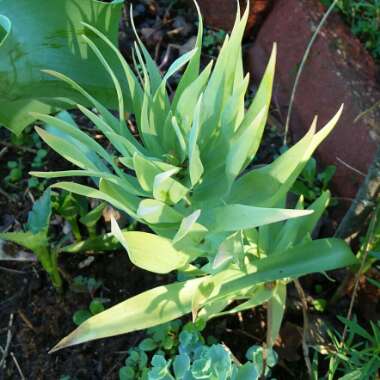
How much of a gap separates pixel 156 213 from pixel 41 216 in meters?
0.40

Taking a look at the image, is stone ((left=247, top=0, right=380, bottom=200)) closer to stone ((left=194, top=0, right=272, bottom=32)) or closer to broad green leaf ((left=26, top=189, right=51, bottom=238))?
stone ((left=194, top=0, right=272, bottom=32))

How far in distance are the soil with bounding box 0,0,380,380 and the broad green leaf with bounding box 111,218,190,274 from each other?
0.37 meters

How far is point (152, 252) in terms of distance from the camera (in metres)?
0.80

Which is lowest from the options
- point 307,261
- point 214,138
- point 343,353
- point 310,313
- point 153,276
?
point 153,276

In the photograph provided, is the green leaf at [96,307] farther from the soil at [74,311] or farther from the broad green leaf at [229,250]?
the broad green leaf at [229,250]

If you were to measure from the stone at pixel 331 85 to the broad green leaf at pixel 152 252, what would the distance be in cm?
49

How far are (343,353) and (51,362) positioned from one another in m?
0.57

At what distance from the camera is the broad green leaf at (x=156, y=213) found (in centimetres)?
72

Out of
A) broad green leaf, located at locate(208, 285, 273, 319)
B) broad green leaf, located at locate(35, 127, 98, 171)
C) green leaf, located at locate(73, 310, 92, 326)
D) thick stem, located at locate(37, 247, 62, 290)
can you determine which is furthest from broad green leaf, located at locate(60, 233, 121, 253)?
broad green leaf, located at locate(35, 127, 98, 171)

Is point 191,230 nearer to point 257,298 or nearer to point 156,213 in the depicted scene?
point 156,213

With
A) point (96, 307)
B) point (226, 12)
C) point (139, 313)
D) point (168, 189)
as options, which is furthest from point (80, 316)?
point (226, 12)

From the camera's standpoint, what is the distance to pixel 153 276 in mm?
1235

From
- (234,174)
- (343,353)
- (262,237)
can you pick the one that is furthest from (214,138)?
(343,353)

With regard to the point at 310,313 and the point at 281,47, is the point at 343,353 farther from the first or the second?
the point at 281,47
